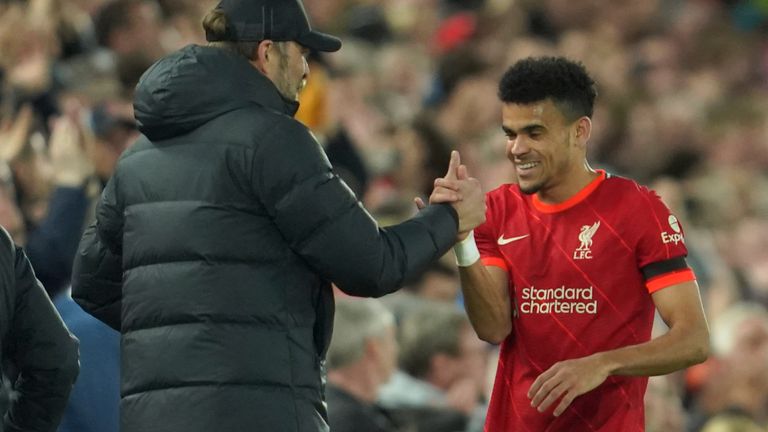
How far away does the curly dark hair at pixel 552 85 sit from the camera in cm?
588

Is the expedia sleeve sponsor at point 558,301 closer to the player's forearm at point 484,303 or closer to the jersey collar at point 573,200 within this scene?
the player's forearm at point 484,303

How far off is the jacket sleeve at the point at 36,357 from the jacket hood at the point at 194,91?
543 millimetres

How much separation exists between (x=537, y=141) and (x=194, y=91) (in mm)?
1197

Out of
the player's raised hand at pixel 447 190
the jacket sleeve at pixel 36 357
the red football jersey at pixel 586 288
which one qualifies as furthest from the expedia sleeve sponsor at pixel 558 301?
the jacket sleeve at pixel 36 357

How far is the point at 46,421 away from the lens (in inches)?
213

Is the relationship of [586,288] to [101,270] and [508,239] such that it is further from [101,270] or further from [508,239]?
[101,270]

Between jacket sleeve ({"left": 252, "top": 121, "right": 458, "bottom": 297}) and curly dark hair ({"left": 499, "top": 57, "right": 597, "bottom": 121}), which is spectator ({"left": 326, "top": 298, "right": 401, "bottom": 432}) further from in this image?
jacket sleeve ({"left": 252, "top": 121, "right": 458, "bottom": 297})

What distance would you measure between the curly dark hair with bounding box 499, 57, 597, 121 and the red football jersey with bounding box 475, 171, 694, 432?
0.82 ft

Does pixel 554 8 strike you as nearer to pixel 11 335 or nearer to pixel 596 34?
pixel 596 34

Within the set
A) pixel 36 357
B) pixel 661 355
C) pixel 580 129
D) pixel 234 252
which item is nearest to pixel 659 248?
pixel 661 355

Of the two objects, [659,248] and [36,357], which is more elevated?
[659,248]

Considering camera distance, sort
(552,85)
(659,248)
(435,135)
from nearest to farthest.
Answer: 1. (659,248)
2. (552,85)
3. (435,135)

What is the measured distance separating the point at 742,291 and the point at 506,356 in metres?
6.40

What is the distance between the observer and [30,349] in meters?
5.29
